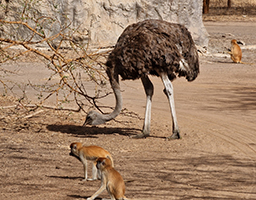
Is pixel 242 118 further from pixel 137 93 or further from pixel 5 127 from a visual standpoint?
pixel 5 127

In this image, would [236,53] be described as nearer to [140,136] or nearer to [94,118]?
[140,136]

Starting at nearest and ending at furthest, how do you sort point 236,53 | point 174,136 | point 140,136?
point 174,136, point 140,136, point 236,53

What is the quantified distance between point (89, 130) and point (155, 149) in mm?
1803

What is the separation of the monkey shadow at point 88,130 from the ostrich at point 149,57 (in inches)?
25.6

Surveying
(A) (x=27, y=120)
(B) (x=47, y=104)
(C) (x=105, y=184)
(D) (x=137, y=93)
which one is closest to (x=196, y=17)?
(D) (x=137, y=93)

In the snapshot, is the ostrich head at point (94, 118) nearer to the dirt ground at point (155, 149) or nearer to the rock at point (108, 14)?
the dirt ground at point (155, 149)

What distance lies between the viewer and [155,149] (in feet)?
24.0

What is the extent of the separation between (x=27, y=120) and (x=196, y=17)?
12254 mm

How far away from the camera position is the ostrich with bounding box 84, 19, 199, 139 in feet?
24.6

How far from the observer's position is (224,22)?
3097 centimetres

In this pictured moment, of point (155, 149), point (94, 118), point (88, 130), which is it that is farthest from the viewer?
point (88, 130)

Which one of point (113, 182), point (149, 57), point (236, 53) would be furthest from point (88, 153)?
point (236, 53)

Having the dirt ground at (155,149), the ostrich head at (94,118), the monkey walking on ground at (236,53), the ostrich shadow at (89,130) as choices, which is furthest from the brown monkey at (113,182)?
the monkey walking on ground at (236,53)

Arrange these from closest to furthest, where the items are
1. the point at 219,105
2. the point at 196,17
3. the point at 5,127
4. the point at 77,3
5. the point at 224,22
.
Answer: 1. the point at 5,127
2. the point at 219,105
3. the point at 77,3
4. the point at 196,17
5. the point at 224,22
